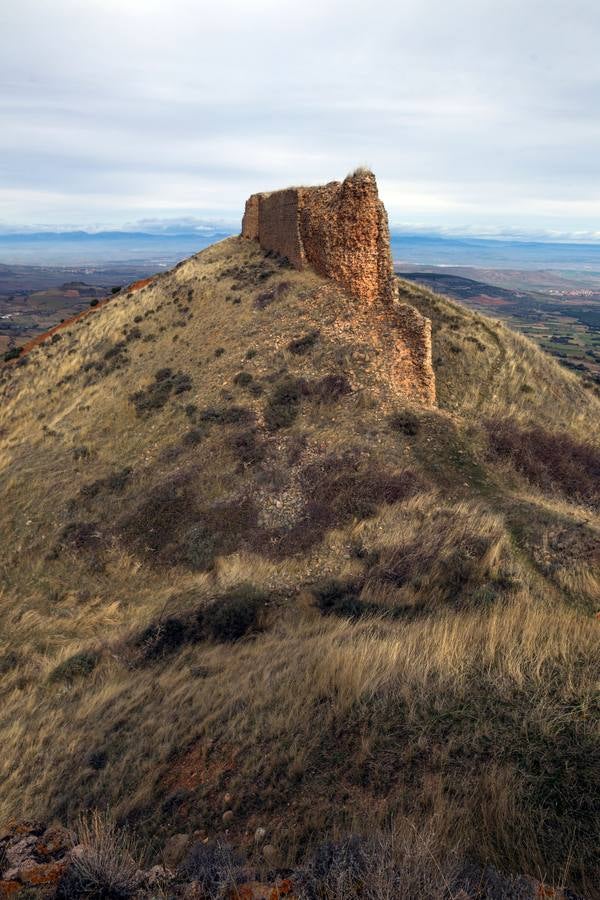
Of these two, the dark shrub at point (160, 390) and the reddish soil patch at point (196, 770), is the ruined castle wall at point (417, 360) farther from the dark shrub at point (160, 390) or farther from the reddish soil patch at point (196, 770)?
the reddish soil patch at point (196, 770)

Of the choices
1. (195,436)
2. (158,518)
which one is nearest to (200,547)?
(158,518)

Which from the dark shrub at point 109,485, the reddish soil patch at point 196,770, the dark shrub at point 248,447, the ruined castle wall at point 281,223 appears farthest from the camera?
the ruined castle wall at point 281,223

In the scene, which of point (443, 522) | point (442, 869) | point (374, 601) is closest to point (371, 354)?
point (443, 522)

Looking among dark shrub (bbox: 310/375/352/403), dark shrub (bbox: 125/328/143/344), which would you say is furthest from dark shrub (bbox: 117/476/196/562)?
dark shrub (bbox: 125/328/143/344)

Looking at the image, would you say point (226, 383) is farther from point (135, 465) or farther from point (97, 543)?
point (97, 543)

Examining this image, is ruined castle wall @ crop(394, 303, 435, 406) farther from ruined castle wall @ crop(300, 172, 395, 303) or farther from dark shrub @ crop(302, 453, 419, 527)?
dark shrub @ crop(302, 453, 419, 527)

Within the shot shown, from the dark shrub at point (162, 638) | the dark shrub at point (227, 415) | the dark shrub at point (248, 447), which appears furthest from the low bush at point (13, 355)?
the dark shrub at point (162, 638)

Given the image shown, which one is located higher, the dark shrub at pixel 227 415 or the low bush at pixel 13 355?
the low bush at pixel 13 355
